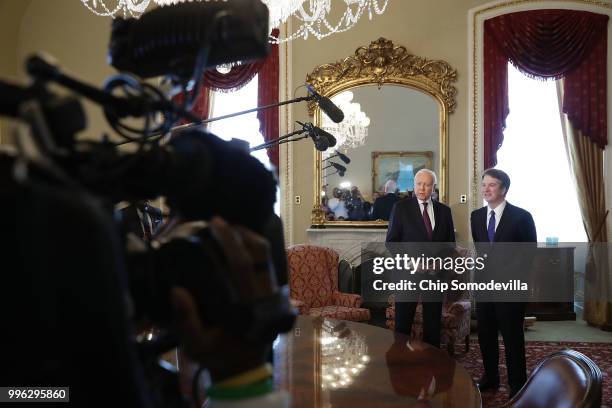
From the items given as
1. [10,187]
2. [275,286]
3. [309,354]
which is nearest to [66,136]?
[10,187]

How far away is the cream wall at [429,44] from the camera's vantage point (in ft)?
18.0

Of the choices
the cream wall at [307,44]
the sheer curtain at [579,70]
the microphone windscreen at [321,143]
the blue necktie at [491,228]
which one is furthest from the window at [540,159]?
the microphone windscreen at [321,143]

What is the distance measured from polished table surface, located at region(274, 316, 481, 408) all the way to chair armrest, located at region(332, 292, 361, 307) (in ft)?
6.67

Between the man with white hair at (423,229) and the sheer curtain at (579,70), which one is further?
the sheer curtain at (579,70)

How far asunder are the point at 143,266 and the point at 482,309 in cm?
311

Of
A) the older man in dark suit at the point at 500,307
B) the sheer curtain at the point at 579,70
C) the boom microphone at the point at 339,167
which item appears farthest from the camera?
the boom microphone at the point at 339,167

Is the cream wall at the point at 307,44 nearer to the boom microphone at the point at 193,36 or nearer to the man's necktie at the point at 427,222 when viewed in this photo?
the man's necktie at the point at 427,222

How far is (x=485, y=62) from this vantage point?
5438 mm

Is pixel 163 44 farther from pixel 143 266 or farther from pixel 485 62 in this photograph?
pixel 485 62

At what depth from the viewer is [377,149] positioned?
566 centimetres

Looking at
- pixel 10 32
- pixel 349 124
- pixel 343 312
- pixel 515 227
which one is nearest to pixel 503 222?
pixel 515 227

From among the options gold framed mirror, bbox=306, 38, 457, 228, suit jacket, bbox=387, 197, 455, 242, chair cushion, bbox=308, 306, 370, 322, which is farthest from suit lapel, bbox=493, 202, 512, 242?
gold framed mirror, bbox=306, 38, 457, 228

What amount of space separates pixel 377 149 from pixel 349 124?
1.34ft

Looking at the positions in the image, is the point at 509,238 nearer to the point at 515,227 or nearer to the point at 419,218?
the point at 515,227
